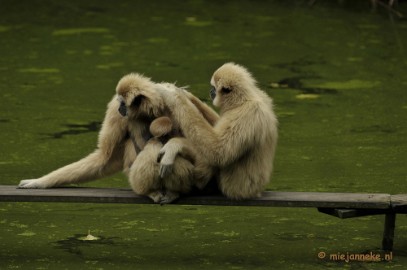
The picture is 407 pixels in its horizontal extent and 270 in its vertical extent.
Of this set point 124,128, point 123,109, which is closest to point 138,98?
point 123,109

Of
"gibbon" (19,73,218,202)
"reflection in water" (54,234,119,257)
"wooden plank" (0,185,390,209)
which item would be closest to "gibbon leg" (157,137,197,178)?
"gibbon" (19,73,218,202)

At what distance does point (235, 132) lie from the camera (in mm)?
7867

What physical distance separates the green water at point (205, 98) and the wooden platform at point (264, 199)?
39 cm

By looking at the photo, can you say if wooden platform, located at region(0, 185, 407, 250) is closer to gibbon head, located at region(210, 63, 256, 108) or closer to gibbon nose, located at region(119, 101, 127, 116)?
gibbon nose, located at region(119, 101, 127, 116)

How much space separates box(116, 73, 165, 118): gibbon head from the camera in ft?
26.2

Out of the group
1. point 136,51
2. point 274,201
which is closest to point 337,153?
point 274,201

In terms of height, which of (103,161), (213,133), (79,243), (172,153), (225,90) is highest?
(225,90)

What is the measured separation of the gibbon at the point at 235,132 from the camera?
784 cm

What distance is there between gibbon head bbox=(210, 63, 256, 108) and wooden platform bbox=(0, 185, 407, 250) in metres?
0.70

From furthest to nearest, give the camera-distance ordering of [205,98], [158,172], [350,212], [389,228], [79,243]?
1. [205,98]
2. [79,243]
3. [389,228]
4. [350,212]
5. [158,172]

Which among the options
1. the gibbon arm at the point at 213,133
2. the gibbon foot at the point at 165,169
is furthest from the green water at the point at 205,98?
the gibbon arm at the point at 213,133

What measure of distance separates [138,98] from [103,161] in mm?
614

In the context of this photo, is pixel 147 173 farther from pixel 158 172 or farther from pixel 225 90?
pixel 225 90

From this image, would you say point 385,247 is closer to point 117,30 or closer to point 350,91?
point 350,91
